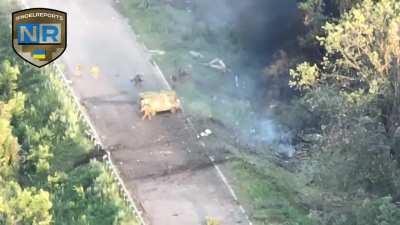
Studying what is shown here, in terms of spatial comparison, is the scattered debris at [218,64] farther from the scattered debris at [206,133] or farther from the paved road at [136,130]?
the scattered debris at [206,133]

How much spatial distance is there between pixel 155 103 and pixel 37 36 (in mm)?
4419

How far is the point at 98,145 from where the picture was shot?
25.5 metres

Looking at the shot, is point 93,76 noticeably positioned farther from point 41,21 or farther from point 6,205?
point 6,205

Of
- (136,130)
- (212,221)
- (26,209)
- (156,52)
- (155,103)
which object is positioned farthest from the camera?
(156,52)

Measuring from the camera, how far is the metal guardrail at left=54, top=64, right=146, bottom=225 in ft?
75.5

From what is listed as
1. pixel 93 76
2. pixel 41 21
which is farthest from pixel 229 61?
pixel 41 21

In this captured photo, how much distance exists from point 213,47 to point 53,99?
793cm

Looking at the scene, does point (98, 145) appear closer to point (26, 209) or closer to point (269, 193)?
point (26, 209)

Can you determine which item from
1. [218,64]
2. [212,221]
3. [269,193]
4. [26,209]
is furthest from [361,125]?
[218,64]

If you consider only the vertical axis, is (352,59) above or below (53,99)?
above

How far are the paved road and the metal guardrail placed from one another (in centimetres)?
20

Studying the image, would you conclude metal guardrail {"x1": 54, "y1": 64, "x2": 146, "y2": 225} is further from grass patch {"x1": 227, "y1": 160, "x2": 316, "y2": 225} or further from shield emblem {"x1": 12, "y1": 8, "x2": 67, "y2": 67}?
grass patch {"x1": 227, "y1": 160, "x2": 316, "y2": 225}

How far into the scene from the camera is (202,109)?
28141mm

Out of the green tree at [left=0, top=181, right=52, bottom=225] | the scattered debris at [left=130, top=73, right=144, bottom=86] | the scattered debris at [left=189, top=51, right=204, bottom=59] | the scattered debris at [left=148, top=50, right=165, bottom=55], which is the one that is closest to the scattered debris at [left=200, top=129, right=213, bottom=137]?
the scattered debris at [left=130, top=73, right=144, bottom=86]
